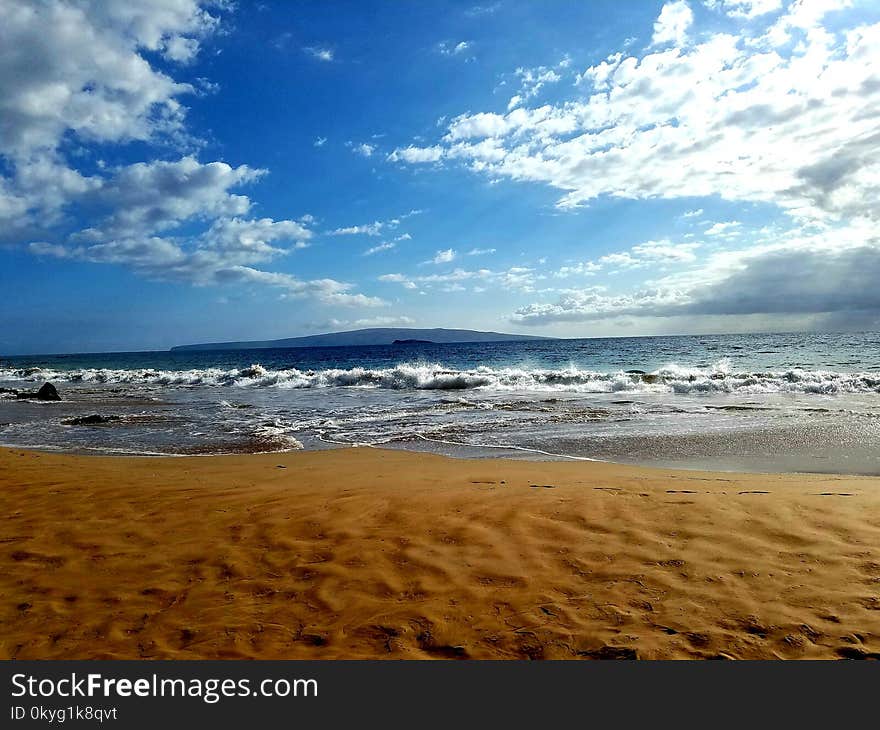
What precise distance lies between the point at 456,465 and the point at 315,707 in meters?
6.40

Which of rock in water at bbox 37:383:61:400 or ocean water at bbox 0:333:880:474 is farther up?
rock in water at bbox 37:383:61:400

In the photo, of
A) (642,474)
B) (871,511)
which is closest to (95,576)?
(642,474)

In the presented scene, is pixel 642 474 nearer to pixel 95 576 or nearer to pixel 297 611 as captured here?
pixel 297 611

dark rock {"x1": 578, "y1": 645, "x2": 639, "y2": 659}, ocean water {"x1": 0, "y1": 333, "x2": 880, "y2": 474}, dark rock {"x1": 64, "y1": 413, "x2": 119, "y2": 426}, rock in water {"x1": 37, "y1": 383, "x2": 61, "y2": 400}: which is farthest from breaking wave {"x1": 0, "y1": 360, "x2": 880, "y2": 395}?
dark rock {"x1": 578, "y1": 645, "x2": 639, "y2": 659}

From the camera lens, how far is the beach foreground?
3240mm

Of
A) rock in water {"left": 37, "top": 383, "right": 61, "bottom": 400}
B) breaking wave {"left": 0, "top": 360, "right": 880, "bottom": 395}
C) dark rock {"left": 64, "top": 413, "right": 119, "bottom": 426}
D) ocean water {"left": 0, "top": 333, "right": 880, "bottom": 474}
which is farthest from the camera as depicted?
rock in water {"left": 37, "top": 383, "right": 61, "bottom": 400}

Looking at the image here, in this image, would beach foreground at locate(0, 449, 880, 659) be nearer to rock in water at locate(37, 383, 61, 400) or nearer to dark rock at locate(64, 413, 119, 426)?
dark rock at locate(64, 413, 119, 426)

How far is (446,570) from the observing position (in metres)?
4.26

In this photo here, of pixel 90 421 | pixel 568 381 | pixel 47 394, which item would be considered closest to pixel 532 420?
pixel 568 381

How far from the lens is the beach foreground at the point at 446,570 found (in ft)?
10.6

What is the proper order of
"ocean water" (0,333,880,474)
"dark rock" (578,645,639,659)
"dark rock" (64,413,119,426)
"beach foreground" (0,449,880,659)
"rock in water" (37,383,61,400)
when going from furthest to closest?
"rock in water" (37,383,61,400) < "dark rock" (64,413,119,426) < "ocean water" (0,333,880,474) < "beach foreground" (0,449,880,659) < "dark rock" (578,645,639,659)

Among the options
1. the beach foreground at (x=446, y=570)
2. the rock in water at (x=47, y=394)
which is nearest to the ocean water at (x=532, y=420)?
the rock in water at (x=47, y=394)

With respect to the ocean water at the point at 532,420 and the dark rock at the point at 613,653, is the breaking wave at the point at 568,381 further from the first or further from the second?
the dark rock at the point at 613,653

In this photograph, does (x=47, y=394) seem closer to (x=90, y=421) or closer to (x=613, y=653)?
(x=90, y=421)
